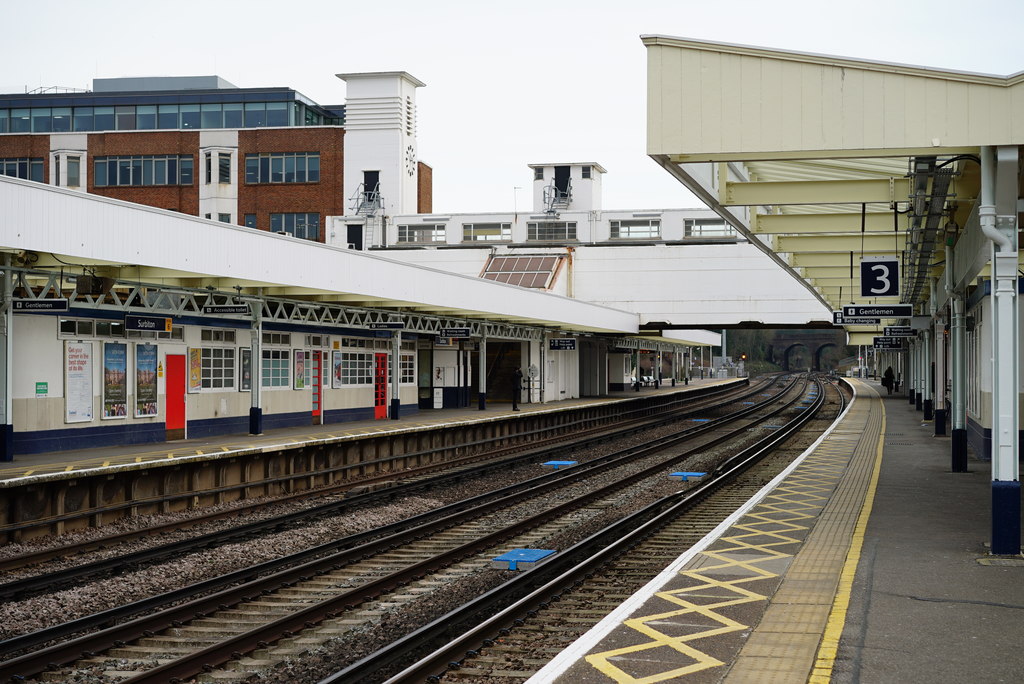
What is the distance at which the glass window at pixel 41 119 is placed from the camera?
5778cm

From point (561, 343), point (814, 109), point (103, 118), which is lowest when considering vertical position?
point (561, 343)

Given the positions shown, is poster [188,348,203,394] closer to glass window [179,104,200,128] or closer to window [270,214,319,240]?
window [270,214,319,240]

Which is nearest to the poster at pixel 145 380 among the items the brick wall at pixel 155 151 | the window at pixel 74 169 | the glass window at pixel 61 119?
the brick wall at pixel 155 151

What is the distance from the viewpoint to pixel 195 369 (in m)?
22.0

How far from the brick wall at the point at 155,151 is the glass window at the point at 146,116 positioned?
2.66 metres

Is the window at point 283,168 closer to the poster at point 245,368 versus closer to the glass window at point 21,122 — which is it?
the glass window at point 21,122

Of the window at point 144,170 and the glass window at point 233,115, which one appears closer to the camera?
the window at point 144,170

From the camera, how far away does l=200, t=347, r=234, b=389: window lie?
2238cm

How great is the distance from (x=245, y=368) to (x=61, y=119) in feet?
135

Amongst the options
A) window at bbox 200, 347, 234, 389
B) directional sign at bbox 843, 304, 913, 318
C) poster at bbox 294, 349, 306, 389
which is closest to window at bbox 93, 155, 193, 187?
A: poster at bbox 294, 349, 306, 389

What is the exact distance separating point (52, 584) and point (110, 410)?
28.8 ft

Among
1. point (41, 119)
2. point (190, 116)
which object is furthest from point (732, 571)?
point (41, 119)

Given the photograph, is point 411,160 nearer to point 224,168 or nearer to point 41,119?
point 224,168

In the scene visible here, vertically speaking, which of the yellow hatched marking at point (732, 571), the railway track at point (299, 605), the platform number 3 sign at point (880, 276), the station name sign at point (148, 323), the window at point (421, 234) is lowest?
the railway track at point (299, 605)
